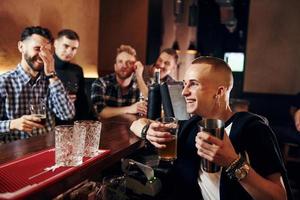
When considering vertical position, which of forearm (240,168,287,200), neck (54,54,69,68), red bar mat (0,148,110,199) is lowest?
forearm (240,168,287,200)

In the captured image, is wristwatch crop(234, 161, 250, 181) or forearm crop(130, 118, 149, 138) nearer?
wristwatch crop(234, 161, 250, 181)

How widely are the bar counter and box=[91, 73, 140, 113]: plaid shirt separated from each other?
1060 mm

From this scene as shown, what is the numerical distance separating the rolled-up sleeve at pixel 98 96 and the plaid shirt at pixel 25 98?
53 cm

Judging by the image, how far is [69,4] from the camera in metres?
4.19

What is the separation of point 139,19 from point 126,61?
2.61 meters

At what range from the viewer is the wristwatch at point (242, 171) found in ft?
3.75

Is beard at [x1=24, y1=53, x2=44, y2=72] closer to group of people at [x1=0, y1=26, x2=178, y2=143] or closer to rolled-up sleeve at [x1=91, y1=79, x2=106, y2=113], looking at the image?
group of people at [x1=0, y1=26, x2=178, y2=143]

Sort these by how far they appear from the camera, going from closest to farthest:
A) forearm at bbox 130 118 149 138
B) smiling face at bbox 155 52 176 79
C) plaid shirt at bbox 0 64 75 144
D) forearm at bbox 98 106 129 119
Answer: forearm at bbox 130 118 149 138 < plaid shirt at bbox 0 64 75 144 < forearm at bbox 98 106 129 119 < smiling face at bbox 155 52 176 79

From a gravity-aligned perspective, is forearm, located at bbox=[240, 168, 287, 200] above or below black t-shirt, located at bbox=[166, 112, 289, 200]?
below

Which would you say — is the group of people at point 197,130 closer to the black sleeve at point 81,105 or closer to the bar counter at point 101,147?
the bar counter at point 101,147

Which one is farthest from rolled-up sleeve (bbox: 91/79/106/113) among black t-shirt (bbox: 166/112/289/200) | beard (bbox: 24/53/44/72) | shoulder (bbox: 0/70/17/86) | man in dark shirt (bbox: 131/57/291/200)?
black t-shirt (bbox: 166/112/289/200)

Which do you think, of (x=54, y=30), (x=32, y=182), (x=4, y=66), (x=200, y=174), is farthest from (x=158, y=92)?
(x=54, y=30)

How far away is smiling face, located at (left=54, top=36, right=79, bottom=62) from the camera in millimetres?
3137

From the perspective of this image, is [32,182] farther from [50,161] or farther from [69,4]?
[69,4]
